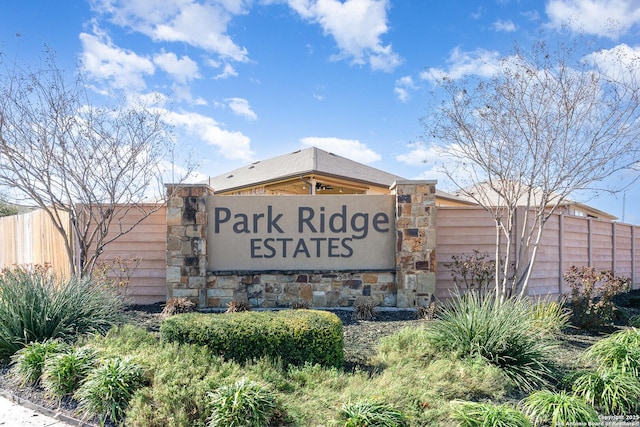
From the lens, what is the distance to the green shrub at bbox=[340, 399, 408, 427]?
10.6 feet

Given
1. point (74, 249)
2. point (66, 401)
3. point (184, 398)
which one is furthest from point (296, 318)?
point (74, 249)

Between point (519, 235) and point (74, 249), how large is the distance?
780 centimetres

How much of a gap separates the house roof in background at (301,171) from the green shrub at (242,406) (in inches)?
296

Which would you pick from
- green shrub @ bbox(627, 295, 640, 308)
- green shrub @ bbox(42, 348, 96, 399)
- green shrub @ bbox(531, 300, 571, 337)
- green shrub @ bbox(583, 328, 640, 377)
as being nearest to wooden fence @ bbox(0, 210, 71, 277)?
green shrub @ bbox(42, 348, 96, 399)

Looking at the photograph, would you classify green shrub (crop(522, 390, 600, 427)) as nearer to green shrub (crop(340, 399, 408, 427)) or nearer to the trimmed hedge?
green shrub (crop(340, 399, 408, 427))

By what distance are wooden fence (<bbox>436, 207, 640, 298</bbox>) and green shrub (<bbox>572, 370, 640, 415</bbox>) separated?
3943mm

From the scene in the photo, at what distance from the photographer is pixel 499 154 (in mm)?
7430

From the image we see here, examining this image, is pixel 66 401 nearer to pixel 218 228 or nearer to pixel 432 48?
pixel 218 228

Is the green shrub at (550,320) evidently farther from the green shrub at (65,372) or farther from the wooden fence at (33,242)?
the wooden fence at (33,242)

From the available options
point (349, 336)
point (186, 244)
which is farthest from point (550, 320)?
point (186, 244)

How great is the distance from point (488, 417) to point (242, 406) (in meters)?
1.75

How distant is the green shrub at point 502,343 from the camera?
4.52 metres

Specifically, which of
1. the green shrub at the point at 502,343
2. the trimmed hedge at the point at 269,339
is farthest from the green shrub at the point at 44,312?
the green shrub at the point at 502,343

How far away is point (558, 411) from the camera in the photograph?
3.46 metres
